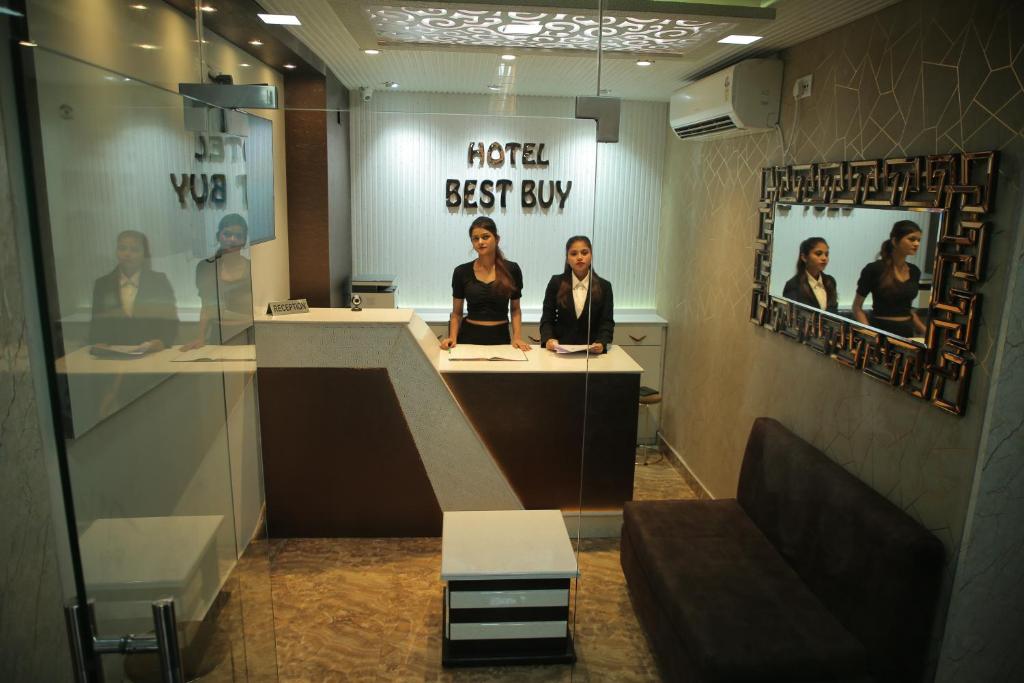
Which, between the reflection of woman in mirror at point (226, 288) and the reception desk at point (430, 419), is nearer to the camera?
the reflection of woman in mirror at point (226, 288)

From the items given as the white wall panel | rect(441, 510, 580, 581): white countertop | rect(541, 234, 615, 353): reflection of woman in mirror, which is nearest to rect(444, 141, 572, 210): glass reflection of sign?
the white wall panel

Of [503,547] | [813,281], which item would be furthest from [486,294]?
[813,281]

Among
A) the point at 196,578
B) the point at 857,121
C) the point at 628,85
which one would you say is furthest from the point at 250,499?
the point at 857,121

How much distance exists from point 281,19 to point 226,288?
91 centimetres

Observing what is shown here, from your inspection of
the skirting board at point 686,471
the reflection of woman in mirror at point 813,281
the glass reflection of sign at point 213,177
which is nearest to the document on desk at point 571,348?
the skirting board at point 686,471

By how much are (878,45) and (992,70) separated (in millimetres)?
492

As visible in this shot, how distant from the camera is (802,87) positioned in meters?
2.41

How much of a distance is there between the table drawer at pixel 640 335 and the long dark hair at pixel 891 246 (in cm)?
74

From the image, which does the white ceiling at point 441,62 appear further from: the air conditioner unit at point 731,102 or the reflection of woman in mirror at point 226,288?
the reflection of woman in mirror at point 226,288

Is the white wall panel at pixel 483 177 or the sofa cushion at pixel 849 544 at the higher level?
the white wall panel at pixel 483 177

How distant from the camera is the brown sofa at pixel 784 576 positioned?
1780mm

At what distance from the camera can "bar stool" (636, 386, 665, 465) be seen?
1946 millimetres

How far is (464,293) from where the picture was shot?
1662 millimetres

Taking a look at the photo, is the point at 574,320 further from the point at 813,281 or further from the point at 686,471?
the point at 813,281
